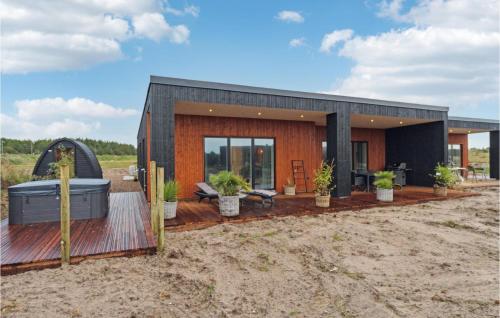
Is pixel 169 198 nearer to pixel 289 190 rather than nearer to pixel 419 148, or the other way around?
pixel 289 190

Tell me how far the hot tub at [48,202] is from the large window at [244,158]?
3650mm

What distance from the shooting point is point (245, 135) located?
880 cm

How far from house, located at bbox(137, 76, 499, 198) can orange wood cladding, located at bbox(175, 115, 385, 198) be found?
3cm

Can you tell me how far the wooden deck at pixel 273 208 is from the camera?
17.2ft

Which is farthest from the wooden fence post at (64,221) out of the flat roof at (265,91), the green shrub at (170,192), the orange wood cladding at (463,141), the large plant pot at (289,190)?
the orange wood cladding at (463,141)

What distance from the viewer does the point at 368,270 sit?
349 centimetres

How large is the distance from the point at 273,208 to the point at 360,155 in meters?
7.24

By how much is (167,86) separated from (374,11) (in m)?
9.38

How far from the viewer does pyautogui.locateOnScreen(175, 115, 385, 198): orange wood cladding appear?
806 centimetres

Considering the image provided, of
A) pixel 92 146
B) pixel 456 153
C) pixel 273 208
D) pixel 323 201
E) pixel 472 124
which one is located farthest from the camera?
pixel 92 146

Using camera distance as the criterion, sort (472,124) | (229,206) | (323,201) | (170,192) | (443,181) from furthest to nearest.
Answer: (472,124)
(443,181)
(323,201)
(229,206)
(170,192)

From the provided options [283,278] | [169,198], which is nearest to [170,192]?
[169,198]

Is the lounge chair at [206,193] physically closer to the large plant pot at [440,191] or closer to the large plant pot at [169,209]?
the large plant pot at [169,209]

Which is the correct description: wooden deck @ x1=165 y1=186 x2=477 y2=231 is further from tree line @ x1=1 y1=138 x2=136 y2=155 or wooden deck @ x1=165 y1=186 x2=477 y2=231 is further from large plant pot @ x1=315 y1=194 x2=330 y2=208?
tree line @ x1=1 y1=138 x2=136 y2=155
